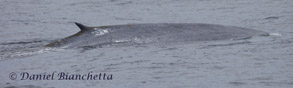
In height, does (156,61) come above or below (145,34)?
below

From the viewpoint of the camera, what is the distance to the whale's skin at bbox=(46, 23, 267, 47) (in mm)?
12078

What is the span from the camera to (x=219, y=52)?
37.6ft

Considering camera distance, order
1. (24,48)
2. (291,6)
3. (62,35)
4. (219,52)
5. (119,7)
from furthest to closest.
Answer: (119,7) < (291,6) < (62,35) < (24,48) < (219,52)

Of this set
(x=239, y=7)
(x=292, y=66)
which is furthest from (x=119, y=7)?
(x=292, y=66)

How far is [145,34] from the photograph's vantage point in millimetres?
12508

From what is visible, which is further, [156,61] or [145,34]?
[145,34]

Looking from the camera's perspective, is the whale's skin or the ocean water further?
the whale's skin

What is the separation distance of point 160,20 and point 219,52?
8.33 meters

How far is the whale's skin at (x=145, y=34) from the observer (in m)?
12.1

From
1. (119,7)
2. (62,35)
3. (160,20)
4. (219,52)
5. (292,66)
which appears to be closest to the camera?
(292,66)

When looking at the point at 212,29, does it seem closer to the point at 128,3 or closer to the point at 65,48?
the point at 65,48

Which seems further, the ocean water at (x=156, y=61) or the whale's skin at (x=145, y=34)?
the whale's skin at (x=145, y=34)

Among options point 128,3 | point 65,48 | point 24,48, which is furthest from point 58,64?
point 128,3

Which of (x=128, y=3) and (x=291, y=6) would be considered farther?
(x=128, y=3)
